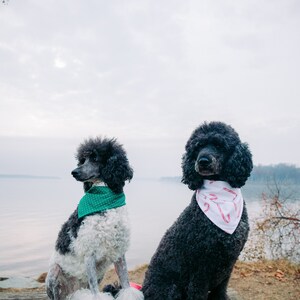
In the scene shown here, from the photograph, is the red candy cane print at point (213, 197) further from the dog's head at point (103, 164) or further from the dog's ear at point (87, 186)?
the dog's ear at point (87, 186)

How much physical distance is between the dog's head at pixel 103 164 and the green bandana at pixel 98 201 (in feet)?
0.19

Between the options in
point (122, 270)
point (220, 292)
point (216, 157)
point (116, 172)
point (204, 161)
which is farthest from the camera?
point (220, 292)

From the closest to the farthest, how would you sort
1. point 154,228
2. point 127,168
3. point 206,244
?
point 206,244 → point 127,168 → point 154,228

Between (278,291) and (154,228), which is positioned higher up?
(278,291)

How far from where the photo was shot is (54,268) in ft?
11.2

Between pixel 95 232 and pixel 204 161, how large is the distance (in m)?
1.14

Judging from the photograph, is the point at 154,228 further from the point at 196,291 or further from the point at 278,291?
the point at 196,291

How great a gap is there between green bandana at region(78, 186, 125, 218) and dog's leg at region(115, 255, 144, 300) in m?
0.50

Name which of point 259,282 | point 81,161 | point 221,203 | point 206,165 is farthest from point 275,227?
point 81,161

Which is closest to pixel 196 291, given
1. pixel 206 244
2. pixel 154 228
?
pixel 206 244

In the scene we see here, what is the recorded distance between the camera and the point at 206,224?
10.6 feet

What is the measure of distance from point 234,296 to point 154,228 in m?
19.2

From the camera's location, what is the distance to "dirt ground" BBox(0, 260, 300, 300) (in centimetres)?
521

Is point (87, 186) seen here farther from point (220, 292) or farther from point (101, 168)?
point (220, 292)
